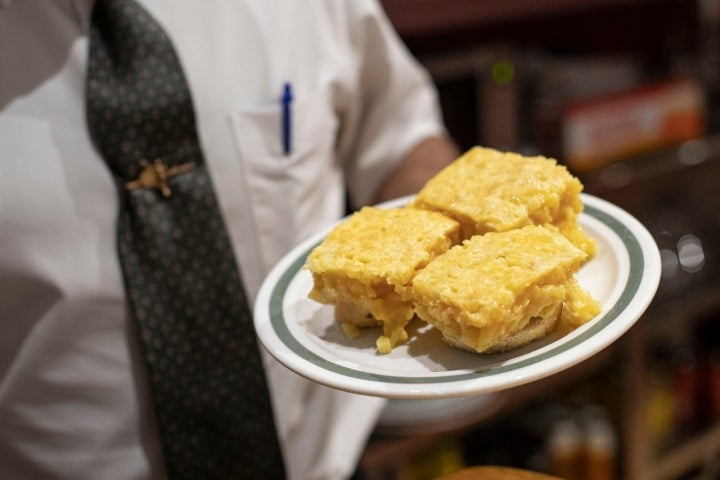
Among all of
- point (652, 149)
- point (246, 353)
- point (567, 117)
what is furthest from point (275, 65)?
point (652, 149)

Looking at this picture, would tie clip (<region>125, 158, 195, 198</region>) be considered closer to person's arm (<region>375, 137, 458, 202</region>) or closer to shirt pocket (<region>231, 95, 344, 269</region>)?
shirt pocket (<region>231, 95, 344, 269</region>)

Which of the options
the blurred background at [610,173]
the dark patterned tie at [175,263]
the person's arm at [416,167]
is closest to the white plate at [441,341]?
the dark patterned tie at [175,263]

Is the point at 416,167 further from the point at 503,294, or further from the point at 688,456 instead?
the point at 688,456

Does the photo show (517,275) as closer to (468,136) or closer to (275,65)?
(275,65)

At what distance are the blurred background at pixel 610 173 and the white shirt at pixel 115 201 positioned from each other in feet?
2.99

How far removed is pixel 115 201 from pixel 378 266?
55 centimetres

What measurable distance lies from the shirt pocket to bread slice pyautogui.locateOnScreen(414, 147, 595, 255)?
1.37 ft

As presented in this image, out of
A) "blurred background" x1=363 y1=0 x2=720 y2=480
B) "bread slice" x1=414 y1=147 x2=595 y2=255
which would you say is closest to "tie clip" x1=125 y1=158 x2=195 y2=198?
"bread slice" x1=414 y1=147 x2=595 y2=255

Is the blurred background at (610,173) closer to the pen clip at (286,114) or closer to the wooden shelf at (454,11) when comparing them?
the wooden shelf at (454,11)

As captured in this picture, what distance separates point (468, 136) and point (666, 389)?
3.91 feet

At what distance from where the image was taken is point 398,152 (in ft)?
5.21

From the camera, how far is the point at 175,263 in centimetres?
117

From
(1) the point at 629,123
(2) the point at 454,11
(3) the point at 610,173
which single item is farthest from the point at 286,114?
(1) the point at 629,123

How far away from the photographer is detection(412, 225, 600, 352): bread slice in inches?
29.1
